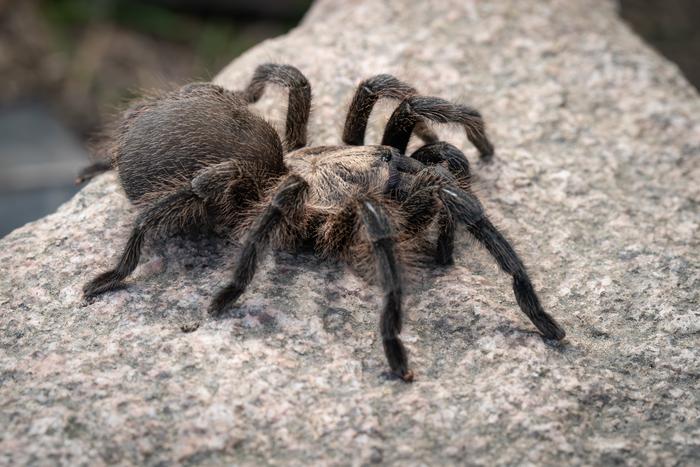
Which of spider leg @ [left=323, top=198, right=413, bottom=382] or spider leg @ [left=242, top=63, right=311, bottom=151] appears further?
spider leg @ [left=242, top=63, right=311, bottom=151]

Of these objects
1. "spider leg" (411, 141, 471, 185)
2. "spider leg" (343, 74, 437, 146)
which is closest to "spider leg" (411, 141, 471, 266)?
"spider leg" (411, 141, 471, 185)

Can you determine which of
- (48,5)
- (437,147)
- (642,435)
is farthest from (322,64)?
(48,5)

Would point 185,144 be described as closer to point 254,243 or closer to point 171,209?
point 171,209

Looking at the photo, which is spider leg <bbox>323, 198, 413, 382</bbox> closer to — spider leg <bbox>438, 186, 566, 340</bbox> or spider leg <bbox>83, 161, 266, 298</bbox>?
spider leg <bbox>438, 186, 566, 340</bbox>

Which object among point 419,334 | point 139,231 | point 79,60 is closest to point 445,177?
point 419,334

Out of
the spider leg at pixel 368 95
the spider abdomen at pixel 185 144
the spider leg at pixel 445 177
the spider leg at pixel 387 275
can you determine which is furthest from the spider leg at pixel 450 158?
the spider abdomen at pixel 185 144

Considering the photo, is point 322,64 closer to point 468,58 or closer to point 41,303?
point 468,58
